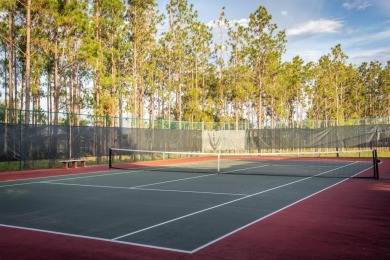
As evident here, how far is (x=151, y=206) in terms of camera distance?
8930mm

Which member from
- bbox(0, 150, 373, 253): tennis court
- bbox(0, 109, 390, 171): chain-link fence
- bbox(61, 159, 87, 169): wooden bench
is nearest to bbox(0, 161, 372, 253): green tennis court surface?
bbox(0, 150, 373, 253): tennis court

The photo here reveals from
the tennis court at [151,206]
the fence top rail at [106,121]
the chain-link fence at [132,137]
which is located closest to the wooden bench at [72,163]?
the chain-link fence at [132,137]

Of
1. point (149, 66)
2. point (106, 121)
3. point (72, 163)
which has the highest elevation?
point (149, 66)

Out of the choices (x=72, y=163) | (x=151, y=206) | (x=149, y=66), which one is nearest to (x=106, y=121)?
(x=72, y=163)

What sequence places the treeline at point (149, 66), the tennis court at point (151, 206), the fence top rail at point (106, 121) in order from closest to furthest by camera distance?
the tennis court at point (151, 206) → the fence top rail at point (106, 121) → the treeline at point (149, 66)

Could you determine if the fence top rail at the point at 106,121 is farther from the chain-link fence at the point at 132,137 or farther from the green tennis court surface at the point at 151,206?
the green tennis court surface at the point at 151,206

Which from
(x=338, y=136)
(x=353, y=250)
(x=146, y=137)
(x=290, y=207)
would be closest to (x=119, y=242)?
(x=353, y=250)

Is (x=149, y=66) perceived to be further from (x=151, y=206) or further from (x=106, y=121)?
(x=151, y=206)

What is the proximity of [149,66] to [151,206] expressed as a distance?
78.3ft

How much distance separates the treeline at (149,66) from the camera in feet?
79.6

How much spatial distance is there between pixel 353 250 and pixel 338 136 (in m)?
25.1

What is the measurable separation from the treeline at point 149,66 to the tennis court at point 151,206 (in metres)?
8.64

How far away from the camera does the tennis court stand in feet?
20.9

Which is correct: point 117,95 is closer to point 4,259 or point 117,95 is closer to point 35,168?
point 35,168
